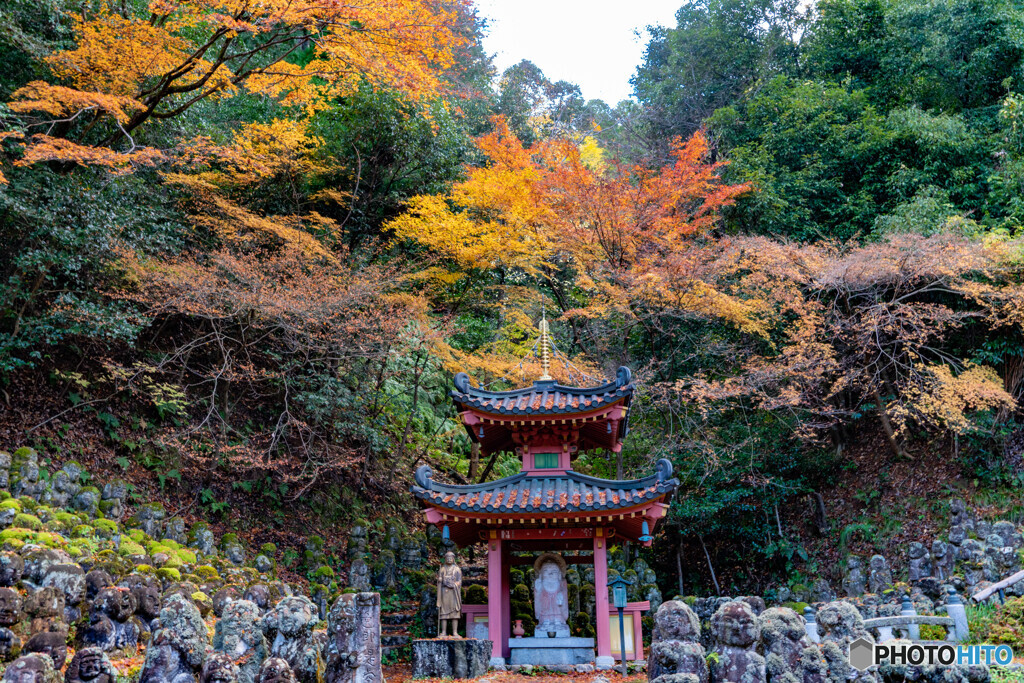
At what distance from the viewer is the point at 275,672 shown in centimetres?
541

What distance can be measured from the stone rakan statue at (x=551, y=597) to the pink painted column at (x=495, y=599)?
0.54 m

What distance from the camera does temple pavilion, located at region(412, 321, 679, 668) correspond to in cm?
1025

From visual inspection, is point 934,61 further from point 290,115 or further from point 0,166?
point 0,166

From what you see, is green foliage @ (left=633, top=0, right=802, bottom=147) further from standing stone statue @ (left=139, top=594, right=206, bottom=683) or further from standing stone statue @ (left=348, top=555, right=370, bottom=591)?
standing stone statue @ (left=139, top=594, right=206, bottom=683)

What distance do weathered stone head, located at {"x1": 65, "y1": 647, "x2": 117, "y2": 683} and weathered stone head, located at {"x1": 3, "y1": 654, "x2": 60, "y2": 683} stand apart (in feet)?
0.78

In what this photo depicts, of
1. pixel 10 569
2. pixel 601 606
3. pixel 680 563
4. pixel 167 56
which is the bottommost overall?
pixel 601 606

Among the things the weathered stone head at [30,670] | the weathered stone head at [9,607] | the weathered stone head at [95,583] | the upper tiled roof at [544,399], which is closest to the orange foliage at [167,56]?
the upper tiled roof at [544,399]

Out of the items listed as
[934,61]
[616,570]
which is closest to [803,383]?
[616,570]

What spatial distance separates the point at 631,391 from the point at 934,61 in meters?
16.5

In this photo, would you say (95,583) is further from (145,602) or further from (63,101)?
(63,101)

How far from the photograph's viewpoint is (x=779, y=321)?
58.9 feet

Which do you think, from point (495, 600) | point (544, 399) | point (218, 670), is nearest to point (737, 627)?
point (218, 670)

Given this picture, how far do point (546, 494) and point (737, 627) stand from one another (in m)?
4.93

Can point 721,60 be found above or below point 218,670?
above
